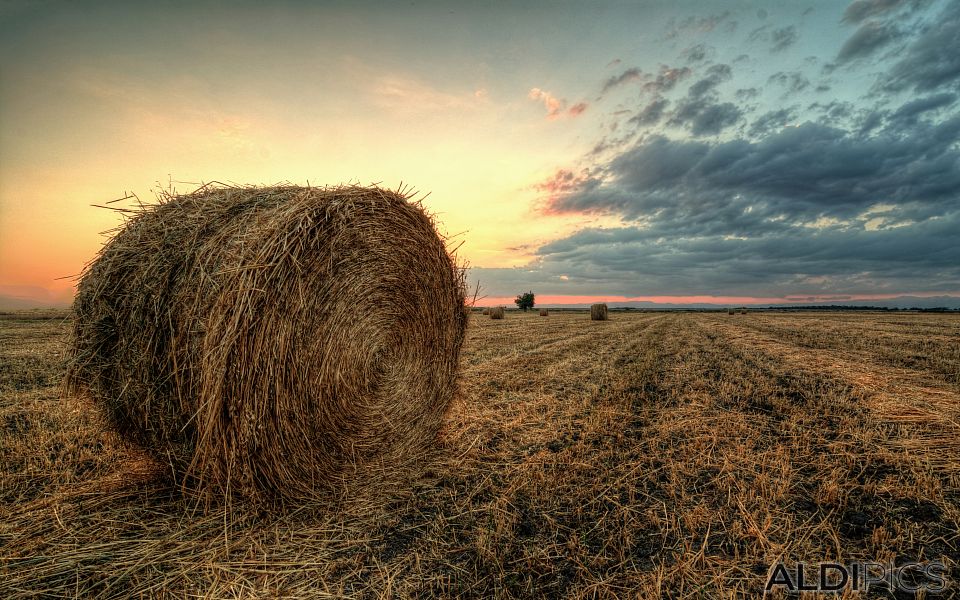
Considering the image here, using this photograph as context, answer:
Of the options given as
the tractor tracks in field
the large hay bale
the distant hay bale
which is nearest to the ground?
the tractor tracks in field

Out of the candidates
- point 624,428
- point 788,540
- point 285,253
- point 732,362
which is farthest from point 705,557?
point 732,362

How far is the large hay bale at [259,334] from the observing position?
2926 mm

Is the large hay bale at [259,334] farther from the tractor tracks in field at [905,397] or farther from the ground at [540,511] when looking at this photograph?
the tractor tracks in field at [905,397]

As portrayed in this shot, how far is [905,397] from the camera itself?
620 centimetres

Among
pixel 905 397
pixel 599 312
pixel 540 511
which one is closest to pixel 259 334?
pixel 540 511

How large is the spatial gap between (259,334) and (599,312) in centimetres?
2851

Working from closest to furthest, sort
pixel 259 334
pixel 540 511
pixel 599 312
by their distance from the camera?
pixel 259 334 < pixel 540 511 < pixel 599 312

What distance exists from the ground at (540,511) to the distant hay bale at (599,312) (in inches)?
924

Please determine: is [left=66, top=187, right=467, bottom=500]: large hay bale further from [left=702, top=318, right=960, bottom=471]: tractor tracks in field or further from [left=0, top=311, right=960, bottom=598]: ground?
[left=702, top=318, right=960, bottom=471]: tractor tracks in field

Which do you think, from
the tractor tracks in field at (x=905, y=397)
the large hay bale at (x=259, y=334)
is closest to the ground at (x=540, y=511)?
the tractor tracks in field at (x=905, y=397)

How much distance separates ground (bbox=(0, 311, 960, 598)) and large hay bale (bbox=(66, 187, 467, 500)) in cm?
42

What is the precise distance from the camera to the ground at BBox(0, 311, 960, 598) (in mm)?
2549

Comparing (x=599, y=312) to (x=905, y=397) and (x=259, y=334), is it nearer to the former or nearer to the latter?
(x=905, y=397)

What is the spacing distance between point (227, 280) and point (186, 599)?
6.15ft
